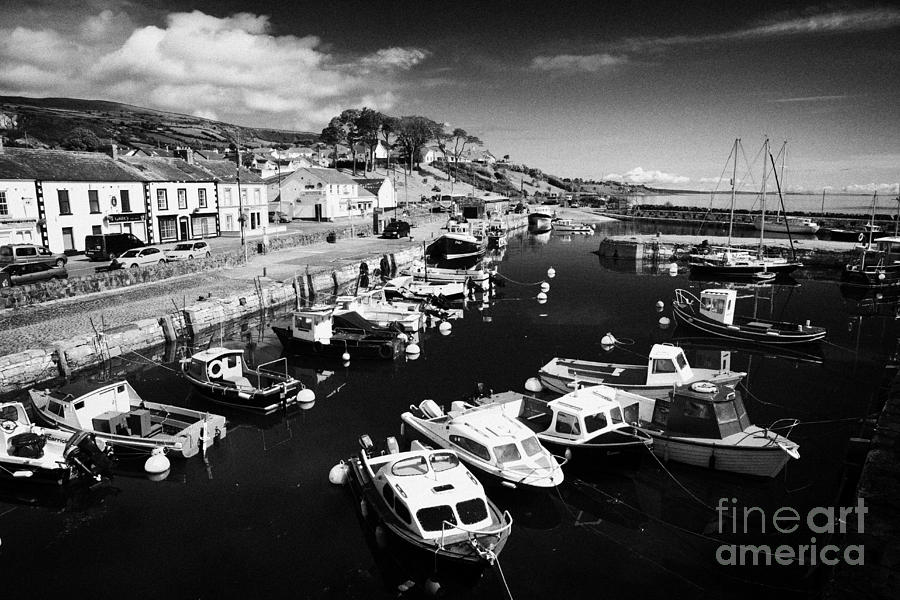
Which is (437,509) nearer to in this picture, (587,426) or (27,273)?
(587,426)

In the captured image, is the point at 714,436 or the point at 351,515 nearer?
the point at 351,515

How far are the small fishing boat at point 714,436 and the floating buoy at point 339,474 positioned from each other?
29.7ft

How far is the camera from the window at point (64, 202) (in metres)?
41.4

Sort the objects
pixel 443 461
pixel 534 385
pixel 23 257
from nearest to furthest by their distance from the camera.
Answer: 1. pixel 443 461
2. pixel 534 385
3. pixel 23 257

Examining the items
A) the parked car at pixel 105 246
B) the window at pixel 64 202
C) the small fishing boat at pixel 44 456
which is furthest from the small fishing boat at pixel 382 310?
the window at pixel 64 202

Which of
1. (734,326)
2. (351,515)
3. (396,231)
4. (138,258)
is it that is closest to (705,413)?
(351,515)

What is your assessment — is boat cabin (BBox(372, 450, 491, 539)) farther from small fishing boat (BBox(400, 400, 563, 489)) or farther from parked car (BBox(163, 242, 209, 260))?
parked car (BBox(163, 242, 209, 260))

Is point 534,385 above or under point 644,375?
under

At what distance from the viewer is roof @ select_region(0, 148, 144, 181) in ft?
130

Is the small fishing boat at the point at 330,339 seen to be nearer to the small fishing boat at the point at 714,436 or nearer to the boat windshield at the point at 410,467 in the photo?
the boat windshield at the point at 410,467

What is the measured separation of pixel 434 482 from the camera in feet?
42.8

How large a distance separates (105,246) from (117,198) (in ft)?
21.5

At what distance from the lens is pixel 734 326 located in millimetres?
31125

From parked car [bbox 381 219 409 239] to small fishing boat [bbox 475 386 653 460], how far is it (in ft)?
156
